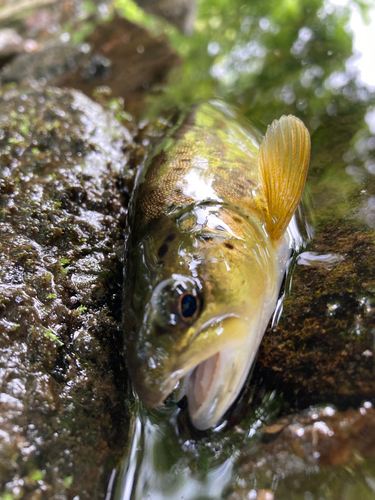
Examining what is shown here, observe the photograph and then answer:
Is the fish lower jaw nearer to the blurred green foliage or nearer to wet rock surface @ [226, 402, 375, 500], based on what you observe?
wet rock surface @ [226, 402, 375, 500]

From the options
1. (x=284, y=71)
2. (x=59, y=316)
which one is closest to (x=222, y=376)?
(x=59, y=316)

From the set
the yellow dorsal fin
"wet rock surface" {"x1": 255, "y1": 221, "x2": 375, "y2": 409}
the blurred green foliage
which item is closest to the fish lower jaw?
"wet rock surface" {"x1": 255, "y1": 221, "x2": 375, "y2": 409}

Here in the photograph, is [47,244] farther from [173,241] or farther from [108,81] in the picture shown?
[108,81]

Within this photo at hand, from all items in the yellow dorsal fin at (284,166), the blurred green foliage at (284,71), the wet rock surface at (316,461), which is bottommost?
the wet rock surface at (316,461)

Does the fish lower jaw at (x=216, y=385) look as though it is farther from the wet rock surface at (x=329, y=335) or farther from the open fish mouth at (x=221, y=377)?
the wet rock surface at (x=329, y=335)

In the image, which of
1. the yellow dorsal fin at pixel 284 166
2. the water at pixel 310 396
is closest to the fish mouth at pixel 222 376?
the water at pixel 310 396

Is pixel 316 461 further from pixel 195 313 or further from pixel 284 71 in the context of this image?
pixel 284 71

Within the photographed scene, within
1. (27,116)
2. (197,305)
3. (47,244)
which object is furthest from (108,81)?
(197,305)

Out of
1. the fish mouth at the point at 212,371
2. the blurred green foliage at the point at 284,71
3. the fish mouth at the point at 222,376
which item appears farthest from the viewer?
the blurred green foliage at the point at 284,71

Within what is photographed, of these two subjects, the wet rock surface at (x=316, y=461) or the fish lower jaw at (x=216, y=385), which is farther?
the fish lower jaw at (x=216, y=385)
